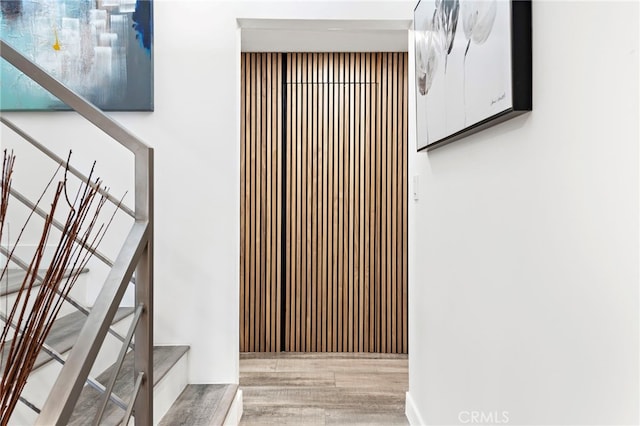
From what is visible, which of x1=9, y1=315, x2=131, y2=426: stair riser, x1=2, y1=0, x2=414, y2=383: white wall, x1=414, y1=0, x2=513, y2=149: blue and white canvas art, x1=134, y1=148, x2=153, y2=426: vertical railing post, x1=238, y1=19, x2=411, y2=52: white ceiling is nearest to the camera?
x1=414, y1=0, x2=513, y2=149: blue and white canvas art

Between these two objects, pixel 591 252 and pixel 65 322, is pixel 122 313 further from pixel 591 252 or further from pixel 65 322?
pixel 591 252

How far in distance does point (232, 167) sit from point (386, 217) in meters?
1.58

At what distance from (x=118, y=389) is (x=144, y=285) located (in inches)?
27.7

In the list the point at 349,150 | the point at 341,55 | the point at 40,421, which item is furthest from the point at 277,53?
the point at 40,421

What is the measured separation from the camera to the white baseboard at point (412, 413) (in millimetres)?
2383

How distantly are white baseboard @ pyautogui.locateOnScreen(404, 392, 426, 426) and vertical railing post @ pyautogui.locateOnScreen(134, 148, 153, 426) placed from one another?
1.31m

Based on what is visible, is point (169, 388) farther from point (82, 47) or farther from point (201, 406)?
point (82, 47)

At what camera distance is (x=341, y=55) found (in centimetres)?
378

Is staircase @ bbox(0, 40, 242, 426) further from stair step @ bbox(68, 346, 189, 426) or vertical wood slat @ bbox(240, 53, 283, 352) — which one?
vertical wood slat @ bbox(240, 53, 283, 352)

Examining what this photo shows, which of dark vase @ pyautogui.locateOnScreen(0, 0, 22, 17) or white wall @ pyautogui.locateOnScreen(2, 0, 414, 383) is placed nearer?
dark vase @ pyautogui.locateOnScreen(0, 0, 22, 17)

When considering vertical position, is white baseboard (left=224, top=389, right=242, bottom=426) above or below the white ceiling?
below

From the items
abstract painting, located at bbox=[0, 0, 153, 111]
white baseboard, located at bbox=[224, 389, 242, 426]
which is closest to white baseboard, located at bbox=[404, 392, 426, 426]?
white baseboard, located at bbox=[224, 389, 242, 426]

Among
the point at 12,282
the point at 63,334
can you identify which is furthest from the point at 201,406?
the point at 12,282

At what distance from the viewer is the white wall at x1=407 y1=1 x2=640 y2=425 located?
846 mm
